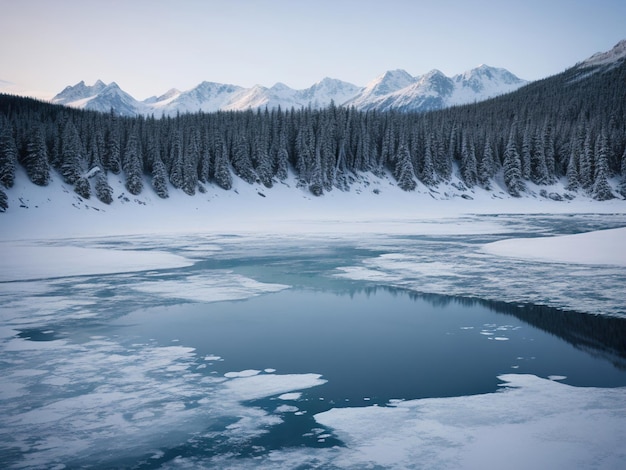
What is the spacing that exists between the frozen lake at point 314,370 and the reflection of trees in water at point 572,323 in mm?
72

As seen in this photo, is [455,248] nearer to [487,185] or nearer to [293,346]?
[293,346]

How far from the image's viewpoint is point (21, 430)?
6.99 metres

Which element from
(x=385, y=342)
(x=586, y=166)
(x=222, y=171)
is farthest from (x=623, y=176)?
(x=385, y=342)

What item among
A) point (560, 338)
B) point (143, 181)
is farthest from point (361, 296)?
point (143, 181)

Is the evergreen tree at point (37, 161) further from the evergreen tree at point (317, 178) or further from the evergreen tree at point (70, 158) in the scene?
the evergreen tree at point (317, 178)

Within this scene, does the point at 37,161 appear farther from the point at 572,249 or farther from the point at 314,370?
the point at 314,370

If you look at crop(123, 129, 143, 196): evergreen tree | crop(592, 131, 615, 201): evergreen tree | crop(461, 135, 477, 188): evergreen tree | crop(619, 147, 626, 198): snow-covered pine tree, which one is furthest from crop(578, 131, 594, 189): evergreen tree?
crop(123, 129, 143, 196): evergreen tree

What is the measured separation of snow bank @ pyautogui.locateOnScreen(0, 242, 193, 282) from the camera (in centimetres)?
2120

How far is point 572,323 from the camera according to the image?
1267 centimetres

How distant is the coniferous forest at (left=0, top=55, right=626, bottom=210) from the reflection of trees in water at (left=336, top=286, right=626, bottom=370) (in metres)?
50.0

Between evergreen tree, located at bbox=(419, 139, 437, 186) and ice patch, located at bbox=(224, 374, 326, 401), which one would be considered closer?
ice patch, located at bbox=(224, 374, 326, 401)

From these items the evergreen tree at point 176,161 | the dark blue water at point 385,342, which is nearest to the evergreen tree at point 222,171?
the evergreen tree at point 176,161

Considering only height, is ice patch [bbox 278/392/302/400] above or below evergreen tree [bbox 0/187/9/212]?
below

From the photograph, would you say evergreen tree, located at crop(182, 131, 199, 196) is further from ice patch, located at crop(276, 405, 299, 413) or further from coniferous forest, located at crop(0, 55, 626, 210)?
ice patch, located at crop(276, 405, 299, 413)
